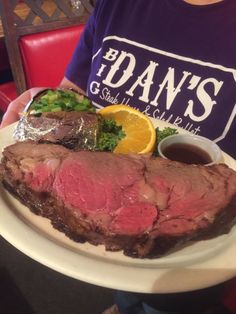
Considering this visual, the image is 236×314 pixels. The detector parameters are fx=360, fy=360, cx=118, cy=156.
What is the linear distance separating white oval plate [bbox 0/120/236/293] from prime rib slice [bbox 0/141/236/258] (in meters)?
0.02

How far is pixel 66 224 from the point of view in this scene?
35.9 inches

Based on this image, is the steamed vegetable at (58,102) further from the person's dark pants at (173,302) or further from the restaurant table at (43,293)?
the restaurant table at (43,293)

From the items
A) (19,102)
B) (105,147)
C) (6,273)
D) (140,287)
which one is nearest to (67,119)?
(105,147)

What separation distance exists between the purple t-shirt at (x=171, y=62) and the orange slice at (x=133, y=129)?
0.75 feet

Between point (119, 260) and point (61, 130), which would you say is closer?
point (119, 260)

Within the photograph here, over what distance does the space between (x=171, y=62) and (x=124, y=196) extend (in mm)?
736

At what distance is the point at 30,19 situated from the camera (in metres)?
2.54

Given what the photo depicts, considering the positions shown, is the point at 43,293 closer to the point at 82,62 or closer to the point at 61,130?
the point at 61,130

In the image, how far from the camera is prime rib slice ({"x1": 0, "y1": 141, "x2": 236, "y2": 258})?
2.87 feet

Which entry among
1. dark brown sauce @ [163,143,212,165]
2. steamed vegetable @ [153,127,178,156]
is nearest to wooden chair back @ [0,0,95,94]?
steamed vegetable @ [153,127,178,156]

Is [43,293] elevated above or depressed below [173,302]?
below

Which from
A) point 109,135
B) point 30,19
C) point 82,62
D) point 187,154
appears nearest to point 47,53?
point 30,19

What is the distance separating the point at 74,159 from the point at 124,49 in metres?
0.73

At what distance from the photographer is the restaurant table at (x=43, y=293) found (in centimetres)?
174
